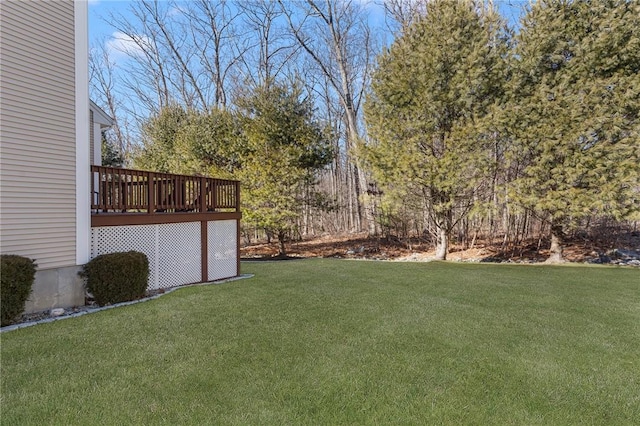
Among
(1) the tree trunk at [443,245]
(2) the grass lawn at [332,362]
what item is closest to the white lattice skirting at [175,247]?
(2) the grass lawn at [332,362]

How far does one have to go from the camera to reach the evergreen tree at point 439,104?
408 inches

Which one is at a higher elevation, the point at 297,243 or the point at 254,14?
the point at 254,14

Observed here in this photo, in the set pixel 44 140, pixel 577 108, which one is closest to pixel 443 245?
pixel 577 108

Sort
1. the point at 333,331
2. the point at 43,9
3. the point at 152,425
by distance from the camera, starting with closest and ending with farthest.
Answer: the point at 152,425
the point at 333,331
the point at 43,9

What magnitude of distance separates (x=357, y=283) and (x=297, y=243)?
404 inches

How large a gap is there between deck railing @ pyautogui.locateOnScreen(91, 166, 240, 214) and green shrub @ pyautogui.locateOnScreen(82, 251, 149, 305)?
913mm

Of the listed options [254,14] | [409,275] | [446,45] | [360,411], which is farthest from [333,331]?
[254,14]

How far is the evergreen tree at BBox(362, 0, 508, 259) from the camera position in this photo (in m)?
10.4

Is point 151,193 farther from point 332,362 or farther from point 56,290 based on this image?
point 332,362

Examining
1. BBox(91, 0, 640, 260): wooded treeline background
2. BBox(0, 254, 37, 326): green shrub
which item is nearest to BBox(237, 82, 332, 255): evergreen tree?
BBox(91, 0, 640, 260): wooded treeline background

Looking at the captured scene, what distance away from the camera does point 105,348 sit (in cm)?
349

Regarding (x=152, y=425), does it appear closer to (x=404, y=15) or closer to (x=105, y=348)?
(x=105, y=348)

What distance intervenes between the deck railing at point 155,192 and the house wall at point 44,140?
402 millimetres

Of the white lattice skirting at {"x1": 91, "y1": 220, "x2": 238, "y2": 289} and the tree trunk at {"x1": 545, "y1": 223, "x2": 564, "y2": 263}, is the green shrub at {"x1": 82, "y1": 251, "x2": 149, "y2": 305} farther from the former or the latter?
the tree trunk at {"x1": 545, "y1": 223, "x2": 564, "y2": 263}
